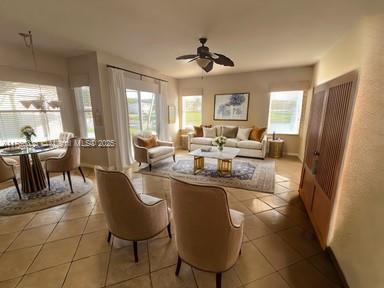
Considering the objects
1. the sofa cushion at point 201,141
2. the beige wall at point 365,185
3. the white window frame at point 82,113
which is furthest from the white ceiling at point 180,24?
the sofa cushion at point 201,141

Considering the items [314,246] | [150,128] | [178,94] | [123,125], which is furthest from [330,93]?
[178,94]

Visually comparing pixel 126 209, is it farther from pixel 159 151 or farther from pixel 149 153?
pixel 159 151

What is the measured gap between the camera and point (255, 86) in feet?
17.8

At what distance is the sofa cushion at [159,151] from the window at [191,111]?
7.64ft

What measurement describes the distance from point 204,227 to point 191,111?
18.9ft

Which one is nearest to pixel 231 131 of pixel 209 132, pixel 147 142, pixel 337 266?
pixel 209 132

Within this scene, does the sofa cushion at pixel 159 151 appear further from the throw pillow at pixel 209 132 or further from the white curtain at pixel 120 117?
the throw pillow at pixel 209 132

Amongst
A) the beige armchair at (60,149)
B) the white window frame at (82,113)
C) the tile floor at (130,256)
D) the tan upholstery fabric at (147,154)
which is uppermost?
the white window frame at (82,113)

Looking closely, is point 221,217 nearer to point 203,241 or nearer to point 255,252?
point 203,241

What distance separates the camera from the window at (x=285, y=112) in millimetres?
5078

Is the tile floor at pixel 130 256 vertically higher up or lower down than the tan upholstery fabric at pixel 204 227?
lower down

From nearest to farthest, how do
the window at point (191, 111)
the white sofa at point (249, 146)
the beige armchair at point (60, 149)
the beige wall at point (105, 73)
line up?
the beige armchair at point (60, 149) < the beige wall at point (105, 73) < the white sofa at point (249, 146) < the window at point (191, 111)

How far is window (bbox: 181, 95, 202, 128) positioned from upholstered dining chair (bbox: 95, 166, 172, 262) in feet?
16.7

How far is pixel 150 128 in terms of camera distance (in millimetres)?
5355
